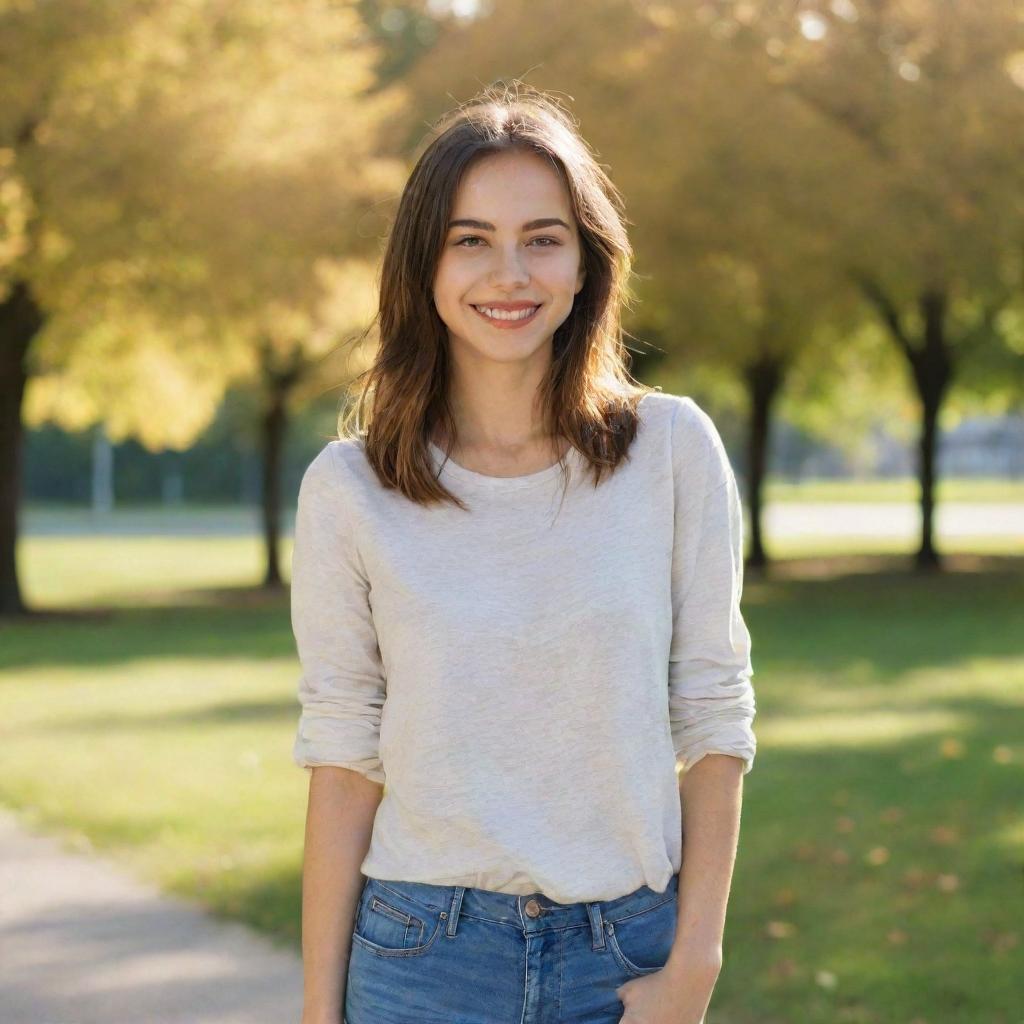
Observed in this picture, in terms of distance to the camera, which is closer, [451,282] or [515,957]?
[515,957]

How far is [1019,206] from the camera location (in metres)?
17.5

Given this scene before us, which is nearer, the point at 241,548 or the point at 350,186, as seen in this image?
the point at 350,186

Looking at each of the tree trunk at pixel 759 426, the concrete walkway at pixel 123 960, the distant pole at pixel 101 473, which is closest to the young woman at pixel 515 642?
the concrete walkway at pixel 123 960

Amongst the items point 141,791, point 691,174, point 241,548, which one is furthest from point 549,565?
point 241,548

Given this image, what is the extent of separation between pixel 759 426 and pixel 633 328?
4325 millimetres

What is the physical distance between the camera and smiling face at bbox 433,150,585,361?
226cm

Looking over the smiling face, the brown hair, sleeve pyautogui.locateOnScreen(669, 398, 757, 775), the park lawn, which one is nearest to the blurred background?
the park lawn

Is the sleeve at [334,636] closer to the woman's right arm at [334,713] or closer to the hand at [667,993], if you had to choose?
the woman's right arm at [334,713]

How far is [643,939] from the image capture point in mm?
2098

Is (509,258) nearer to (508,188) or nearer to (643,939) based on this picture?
(508,188)

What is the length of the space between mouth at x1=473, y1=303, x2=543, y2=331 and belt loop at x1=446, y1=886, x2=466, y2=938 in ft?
2.67

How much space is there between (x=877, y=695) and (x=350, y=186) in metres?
9.55

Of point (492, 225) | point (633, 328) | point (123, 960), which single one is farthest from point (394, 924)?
point (633, 328)

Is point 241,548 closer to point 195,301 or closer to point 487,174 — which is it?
point 195,301
